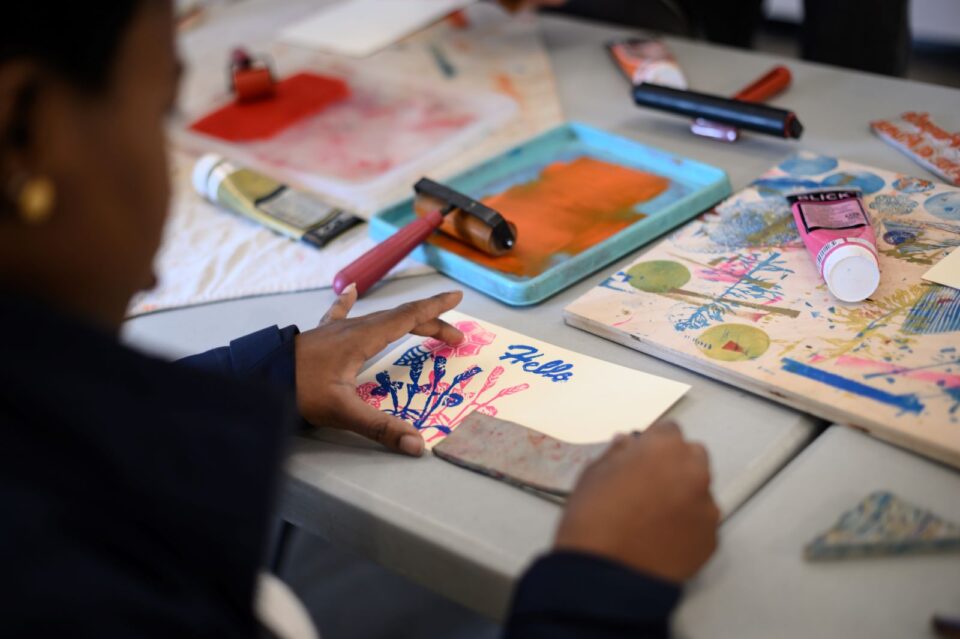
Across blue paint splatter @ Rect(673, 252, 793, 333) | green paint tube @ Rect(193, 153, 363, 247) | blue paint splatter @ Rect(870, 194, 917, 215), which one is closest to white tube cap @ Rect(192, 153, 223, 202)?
green paint tube @ Rect(193, 153, 363, 247)

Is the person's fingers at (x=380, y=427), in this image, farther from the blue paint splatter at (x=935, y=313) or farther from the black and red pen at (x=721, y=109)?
the black and red pen at (x=721, y=109)

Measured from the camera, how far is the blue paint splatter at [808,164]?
3.19ft

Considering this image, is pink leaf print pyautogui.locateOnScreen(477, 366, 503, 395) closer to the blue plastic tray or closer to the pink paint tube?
the blue plastic tray

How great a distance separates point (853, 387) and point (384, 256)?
45 cm

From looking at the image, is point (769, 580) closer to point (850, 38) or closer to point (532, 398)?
point (532, 398)

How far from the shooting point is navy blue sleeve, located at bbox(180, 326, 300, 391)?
776mm

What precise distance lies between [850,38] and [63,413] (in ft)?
4.67

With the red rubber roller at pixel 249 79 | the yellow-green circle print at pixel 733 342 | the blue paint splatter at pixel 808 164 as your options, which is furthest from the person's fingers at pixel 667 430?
the red rubber roller at pixel 249 79

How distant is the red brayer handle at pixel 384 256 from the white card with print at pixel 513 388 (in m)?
0.11

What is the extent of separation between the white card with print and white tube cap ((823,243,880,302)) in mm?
162

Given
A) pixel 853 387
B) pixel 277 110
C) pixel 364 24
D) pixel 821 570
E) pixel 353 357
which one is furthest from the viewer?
pixel 364 24

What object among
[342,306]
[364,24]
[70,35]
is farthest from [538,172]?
[70,35]

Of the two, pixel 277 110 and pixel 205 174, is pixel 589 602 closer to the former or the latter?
pixel 205 174

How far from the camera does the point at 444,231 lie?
0.97 metres
